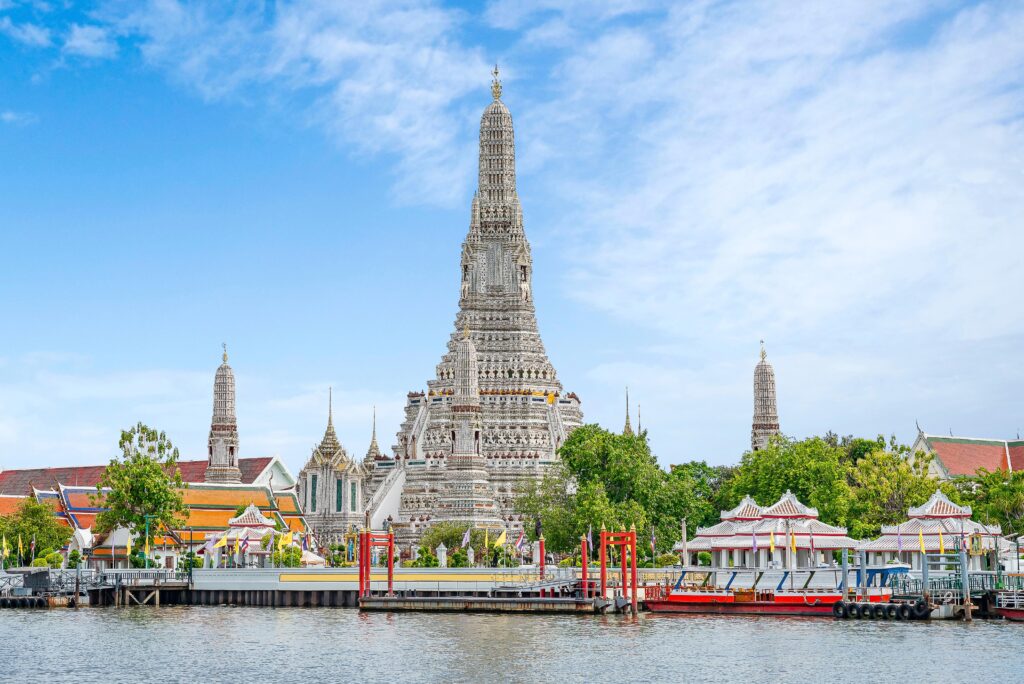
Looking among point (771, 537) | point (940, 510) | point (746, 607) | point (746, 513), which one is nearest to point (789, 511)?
point (746, 513)

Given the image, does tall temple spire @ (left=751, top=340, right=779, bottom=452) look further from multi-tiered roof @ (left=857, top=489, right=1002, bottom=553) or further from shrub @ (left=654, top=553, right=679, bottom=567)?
multi-tiered roof @ (left=857, top=489, right=1002, bottom=553)

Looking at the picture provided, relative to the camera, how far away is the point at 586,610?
62812mm

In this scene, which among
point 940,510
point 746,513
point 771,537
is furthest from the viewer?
point 746,513

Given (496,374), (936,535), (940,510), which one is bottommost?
(936,535)

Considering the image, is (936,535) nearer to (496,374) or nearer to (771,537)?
(771,537)

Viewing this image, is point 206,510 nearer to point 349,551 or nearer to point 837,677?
point 349,551

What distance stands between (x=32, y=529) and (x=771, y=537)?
134 ft

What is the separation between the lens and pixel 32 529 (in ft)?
274

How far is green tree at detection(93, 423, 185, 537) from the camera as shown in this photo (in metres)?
76.7

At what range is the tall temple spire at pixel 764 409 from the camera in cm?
10688

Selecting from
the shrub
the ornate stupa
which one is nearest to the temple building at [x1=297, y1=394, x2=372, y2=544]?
the ornate stupa

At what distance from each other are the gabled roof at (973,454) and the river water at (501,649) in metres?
36.8

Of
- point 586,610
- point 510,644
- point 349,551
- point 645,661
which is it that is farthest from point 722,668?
point 349,551

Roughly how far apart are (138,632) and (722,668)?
76.4 ft
